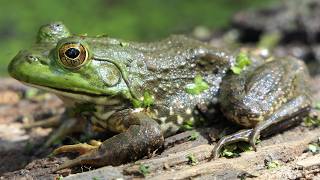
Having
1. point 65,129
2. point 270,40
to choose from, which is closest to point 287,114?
point 65,129

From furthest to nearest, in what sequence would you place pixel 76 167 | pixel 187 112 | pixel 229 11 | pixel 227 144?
pixel 229 11 < pixel 187 112 < pixel 227 144 < pixel 76 167

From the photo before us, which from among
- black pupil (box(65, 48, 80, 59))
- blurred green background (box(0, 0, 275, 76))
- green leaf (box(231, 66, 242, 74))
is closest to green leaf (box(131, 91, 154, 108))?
black pupil (box(65, 48, 80, 59))

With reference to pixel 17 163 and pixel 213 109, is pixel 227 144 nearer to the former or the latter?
pixel 213 109

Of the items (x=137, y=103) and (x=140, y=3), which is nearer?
(x=137, y=103)

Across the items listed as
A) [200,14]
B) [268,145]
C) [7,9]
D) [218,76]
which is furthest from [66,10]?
[268,145]

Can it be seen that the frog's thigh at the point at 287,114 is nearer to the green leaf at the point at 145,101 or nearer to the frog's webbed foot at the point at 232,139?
the frog's webbed foot at the point at 232,139

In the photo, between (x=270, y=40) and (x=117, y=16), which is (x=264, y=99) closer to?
(x=270, y=40)
